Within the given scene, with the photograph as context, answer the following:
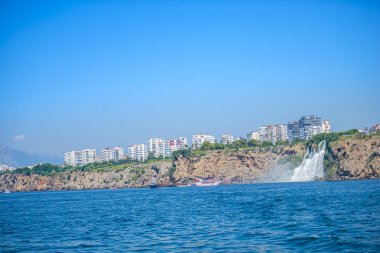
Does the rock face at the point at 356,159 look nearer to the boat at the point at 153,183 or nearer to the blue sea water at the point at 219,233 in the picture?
the boat at the point at 153,183

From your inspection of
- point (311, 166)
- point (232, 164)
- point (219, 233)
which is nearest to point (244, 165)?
point (232, 164)

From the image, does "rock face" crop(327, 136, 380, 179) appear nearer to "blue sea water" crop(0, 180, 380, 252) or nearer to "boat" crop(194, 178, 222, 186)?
"boat" crop(194, 178, 222, 186)

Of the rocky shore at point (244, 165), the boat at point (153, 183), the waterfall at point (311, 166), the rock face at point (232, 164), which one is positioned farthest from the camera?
the boat at point (153, 183)

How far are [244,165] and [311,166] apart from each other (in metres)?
26.4

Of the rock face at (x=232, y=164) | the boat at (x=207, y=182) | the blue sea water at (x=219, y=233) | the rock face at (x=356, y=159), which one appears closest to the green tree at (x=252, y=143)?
the rock face at (x=232, y=164)

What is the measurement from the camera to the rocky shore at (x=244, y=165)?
122438 mm

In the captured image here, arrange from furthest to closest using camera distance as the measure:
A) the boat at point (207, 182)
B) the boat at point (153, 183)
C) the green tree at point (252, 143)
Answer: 1. the green tree at point (252, 143)
2. the boat at point (153, 183)
3. the boat at point (207, 182)

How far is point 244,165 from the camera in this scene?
161 metres

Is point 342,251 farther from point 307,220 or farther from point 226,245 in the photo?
point 307,220

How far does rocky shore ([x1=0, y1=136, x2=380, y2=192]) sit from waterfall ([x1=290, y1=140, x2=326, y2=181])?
2.82 meters

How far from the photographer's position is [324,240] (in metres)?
24.0

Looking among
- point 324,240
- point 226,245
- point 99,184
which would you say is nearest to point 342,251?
point 324,240

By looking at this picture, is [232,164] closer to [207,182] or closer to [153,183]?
[207,182]

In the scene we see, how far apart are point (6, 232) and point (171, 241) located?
16.7m
